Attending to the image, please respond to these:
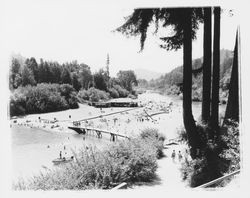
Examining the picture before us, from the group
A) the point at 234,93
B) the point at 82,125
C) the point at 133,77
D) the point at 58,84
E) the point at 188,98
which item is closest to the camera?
the point at 234,93

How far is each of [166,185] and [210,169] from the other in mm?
719

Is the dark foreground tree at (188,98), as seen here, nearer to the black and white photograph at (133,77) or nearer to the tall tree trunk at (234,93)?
the black and white photograph at (133,77)

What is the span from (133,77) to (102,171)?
1.65m

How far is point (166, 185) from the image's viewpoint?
3.91 metres

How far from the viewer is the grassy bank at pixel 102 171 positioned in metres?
3.62

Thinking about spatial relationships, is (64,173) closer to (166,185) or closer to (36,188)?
(36,188)

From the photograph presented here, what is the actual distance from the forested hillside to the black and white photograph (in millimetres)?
17

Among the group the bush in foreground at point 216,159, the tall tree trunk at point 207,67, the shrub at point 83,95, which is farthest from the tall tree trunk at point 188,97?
the shrub at point 83,95

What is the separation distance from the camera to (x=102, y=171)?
391 centimetres

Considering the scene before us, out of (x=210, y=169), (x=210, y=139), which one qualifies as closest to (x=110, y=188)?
(x=210, y=169)

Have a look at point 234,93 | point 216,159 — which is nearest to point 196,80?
point 234,93

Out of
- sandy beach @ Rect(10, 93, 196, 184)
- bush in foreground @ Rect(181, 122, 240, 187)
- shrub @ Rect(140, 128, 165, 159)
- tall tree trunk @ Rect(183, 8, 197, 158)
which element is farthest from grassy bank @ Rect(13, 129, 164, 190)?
shrub @ Rect(140, 128, 165, 159)

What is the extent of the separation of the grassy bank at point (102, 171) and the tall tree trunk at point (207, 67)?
1.18m

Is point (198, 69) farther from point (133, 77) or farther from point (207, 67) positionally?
point (133, 77)
